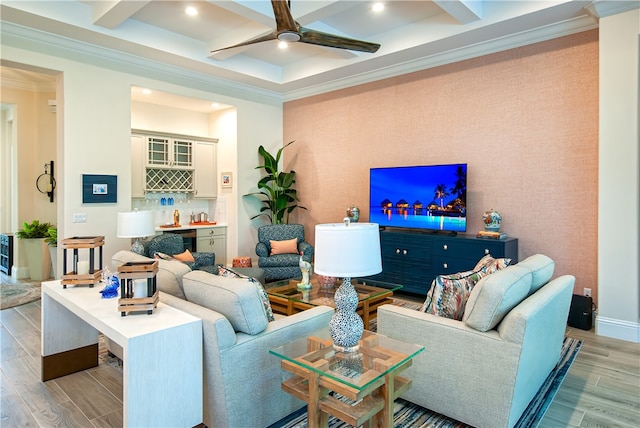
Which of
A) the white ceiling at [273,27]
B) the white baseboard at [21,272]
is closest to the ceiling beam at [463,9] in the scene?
the white ceiling at [273,27]

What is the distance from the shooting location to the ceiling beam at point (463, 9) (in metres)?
3.78

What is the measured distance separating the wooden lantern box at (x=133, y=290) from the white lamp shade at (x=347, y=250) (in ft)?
3.17

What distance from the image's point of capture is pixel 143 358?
1813 mm

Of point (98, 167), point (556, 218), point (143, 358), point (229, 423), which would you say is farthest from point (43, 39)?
point (556, 218)

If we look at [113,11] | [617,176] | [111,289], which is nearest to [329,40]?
[113,11]

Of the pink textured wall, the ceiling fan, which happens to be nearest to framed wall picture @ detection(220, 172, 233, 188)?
the pink textured wall

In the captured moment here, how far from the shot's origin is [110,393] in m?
2.67

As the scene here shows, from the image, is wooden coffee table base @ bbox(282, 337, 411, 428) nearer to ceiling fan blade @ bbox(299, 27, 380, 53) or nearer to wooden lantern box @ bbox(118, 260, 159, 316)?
wooden lantern box @ bbox(118, 260, 159, 316)

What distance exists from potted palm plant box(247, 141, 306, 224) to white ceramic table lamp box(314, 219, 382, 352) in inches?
184

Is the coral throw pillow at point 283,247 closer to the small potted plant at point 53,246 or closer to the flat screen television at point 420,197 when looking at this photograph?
the flat screen television at point 420,197

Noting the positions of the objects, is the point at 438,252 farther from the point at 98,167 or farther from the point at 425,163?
the point at 98,167

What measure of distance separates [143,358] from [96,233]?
3.47 meters

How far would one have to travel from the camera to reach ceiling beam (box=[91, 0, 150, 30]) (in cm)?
380

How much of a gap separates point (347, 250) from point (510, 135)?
3.57m
